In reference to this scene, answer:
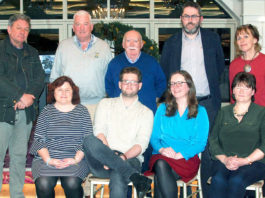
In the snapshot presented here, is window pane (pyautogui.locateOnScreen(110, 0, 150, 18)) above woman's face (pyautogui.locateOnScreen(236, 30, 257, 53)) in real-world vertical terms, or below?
above

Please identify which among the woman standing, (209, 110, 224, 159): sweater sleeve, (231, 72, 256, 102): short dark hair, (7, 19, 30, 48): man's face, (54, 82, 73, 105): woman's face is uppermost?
(7, 19, 30, 48): man's face

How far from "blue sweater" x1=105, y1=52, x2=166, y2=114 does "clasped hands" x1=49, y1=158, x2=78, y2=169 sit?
779mm

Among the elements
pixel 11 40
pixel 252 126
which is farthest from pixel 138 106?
pixel 11 40

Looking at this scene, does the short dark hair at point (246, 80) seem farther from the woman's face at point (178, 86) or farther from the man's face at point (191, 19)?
the man's face at point (191, 19)

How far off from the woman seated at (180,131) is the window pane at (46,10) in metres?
5.78

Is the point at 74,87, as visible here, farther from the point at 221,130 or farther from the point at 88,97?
the point at 221,130

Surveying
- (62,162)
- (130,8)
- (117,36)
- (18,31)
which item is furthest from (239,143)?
(130,8)

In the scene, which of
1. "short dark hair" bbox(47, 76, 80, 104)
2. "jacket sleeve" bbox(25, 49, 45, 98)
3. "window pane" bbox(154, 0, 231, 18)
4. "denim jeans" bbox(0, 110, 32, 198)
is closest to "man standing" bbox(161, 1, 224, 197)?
"short dark hair" bbox(47, 76, 80, 104)

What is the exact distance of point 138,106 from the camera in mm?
3182

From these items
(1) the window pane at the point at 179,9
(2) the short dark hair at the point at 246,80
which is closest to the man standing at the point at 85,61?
(2) the short dark hair at the point at 246,80

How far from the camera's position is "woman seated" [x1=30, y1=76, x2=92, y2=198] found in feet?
9.53

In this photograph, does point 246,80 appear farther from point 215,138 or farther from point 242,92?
point 215,138

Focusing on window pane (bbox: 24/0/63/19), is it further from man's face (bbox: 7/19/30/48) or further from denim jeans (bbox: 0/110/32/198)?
denim jeans (bbox: 0/110/32/198)

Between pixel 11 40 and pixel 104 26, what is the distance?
10.9 ft
